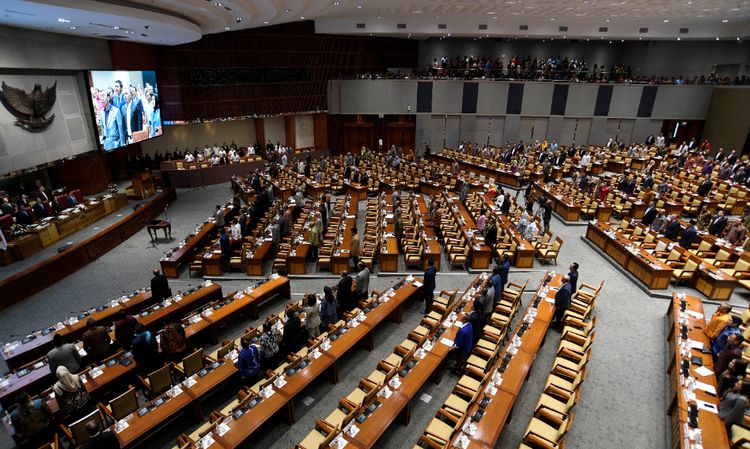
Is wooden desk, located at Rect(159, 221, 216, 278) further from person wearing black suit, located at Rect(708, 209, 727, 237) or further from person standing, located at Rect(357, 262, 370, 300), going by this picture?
person wearing black suit, located at Rect(708, 209, 727, 237)

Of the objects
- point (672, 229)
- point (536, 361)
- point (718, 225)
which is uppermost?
point (718, 225)

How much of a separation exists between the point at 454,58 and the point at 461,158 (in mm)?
10911

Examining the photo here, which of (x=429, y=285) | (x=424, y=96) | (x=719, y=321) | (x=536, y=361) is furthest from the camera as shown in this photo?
(x=424, y=96)

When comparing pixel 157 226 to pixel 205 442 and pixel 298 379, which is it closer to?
pixel 298 379

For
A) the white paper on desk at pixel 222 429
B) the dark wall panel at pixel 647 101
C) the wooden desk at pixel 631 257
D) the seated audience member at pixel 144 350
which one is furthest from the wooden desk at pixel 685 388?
the dark wall panel at pixel 647 101

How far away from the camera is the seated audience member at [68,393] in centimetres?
616

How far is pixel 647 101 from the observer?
89.1 feet

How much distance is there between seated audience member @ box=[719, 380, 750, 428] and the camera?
5.85 metres

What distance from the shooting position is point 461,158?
24.9 meters

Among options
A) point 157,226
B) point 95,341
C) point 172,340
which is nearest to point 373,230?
point 157,226

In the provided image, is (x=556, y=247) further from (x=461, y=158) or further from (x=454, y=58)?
(x=454, y=58)

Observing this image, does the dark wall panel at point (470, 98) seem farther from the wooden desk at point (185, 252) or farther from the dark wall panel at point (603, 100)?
the wooden desk at point (185, 252)

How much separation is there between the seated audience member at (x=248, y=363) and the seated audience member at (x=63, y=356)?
276 cm

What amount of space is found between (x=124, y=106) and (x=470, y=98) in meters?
21.2
